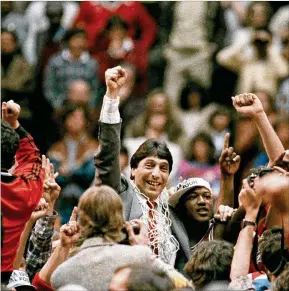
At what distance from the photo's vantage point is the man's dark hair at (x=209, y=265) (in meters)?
7.65

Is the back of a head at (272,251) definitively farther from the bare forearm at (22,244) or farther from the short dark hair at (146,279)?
the bare forearm at (22,244)

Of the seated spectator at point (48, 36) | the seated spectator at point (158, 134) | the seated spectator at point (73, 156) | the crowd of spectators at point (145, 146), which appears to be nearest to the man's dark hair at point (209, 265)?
the crowd of spectators at point (145, 146)

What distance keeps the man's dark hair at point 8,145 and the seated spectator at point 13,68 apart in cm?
737

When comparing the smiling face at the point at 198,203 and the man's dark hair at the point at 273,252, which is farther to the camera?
Result: the smiling face at the point at 198,203

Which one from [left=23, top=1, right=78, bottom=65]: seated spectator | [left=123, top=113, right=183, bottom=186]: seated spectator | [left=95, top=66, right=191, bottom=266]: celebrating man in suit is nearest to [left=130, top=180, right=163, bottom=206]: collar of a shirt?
[left=95, top=66, right=191, bottom=266]: celebrating man in suit

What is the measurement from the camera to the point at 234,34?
15516 mm

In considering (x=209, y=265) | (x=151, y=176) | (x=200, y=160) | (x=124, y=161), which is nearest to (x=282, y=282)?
(x=209, y=265)

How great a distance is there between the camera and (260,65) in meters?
14.9

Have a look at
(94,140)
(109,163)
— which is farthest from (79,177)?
(109,163)

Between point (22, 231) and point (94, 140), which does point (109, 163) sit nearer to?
point (22, 231)

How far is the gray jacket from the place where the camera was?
7.30 metres

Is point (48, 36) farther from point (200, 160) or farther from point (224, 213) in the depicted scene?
point (224, 213)

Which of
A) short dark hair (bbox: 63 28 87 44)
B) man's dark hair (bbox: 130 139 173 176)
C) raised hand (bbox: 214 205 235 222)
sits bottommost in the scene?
raised hand (bbox: 214 205 235 222)

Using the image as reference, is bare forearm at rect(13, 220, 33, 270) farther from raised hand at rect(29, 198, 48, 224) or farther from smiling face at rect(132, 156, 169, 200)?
smiling face at rect(132, 156, 169, 200)
